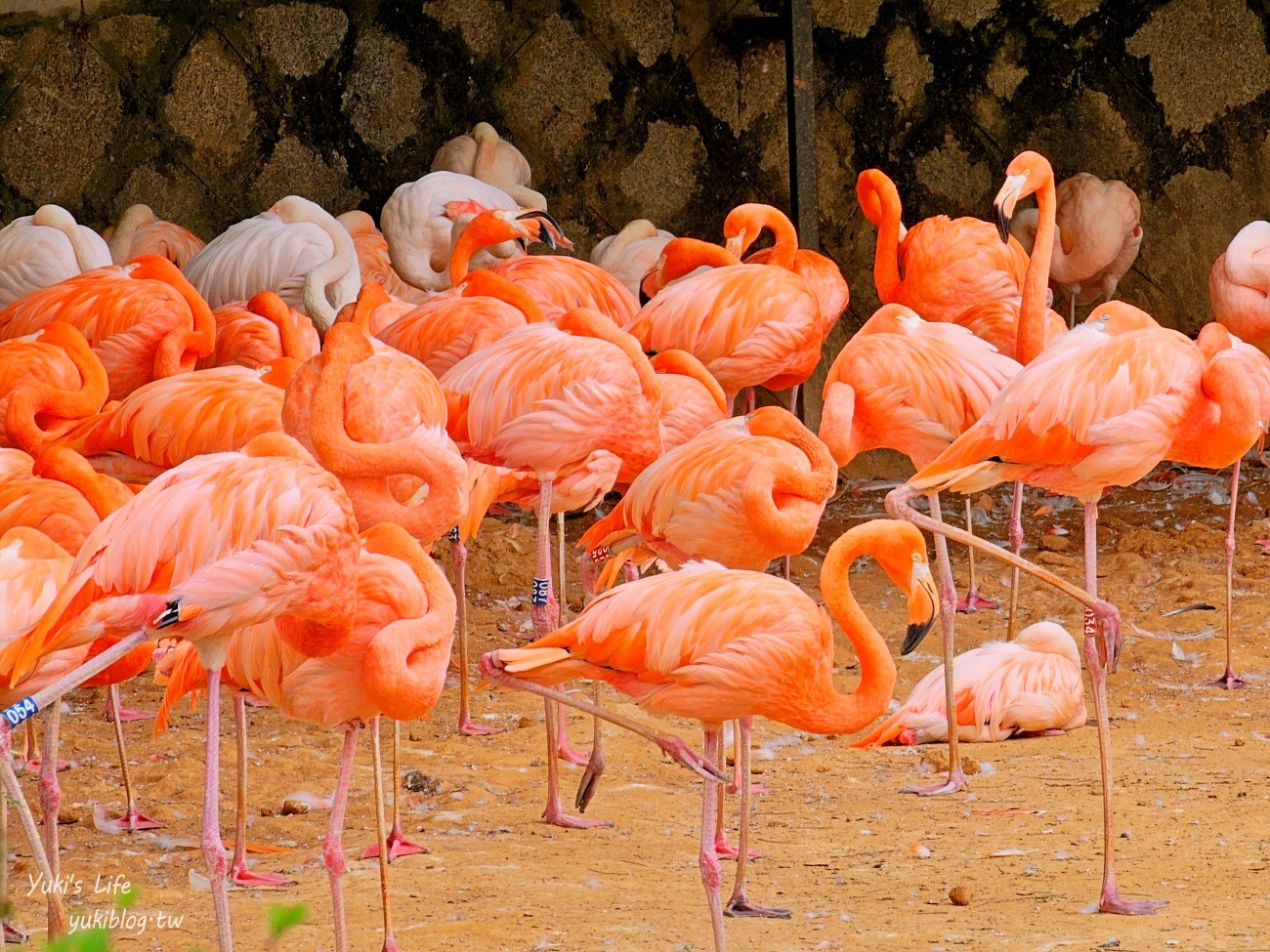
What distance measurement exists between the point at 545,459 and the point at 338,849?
1448 mm

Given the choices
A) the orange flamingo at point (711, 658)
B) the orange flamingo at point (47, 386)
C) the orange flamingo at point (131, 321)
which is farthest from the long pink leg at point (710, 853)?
the orange flamingo at point (131, 321)

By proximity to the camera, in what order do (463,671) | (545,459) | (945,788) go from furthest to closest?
(463,671)
(545,459)
(945,788)

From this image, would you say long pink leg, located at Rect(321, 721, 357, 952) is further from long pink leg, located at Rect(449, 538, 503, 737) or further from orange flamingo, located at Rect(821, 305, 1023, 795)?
orange flamingo, located at Rect(821, 305, 1023, 795)

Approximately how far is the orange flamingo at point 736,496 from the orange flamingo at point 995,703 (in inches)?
33.5

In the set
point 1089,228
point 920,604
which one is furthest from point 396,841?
point 1089,228

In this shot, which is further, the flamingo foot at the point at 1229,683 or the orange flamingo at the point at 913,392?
the flamingo foot at the point at 1229,683

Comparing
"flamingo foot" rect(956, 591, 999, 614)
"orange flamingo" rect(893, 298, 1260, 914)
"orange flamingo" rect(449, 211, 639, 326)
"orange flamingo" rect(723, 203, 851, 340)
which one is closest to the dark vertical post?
"orange flamingo" rect(723, 203, 851, 340)

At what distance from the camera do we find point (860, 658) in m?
3.13

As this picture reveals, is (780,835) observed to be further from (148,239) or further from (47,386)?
(148,239)

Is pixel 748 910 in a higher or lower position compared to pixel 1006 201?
lower

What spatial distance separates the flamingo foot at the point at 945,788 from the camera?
158 inches

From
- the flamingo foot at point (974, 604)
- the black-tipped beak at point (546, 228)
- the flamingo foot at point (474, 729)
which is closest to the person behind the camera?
the flamingo foot at point (474, 729)

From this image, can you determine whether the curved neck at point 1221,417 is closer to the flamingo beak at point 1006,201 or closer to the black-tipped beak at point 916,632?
the black-tipped beak at point 916,632

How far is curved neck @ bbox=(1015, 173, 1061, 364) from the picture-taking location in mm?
4570
